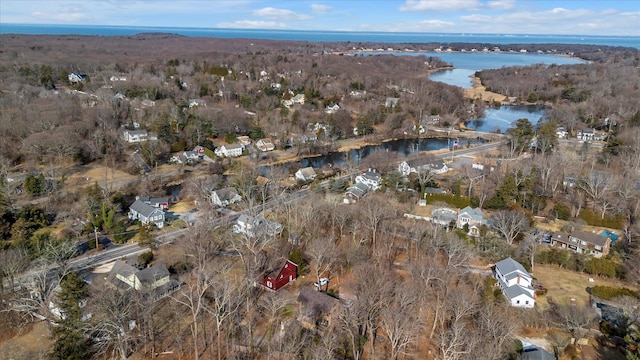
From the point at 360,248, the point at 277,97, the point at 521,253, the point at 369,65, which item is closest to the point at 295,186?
the point at 360,248

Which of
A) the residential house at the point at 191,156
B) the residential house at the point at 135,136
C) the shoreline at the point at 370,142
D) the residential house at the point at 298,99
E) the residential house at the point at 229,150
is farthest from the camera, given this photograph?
the residential house at the point at 298,99

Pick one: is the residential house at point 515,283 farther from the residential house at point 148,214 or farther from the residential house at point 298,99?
the residential house at point 298,99

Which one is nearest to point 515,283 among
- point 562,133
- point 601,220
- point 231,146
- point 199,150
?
point 601,220

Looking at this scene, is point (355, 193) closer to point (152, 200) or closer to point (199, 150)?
point (152, 200)

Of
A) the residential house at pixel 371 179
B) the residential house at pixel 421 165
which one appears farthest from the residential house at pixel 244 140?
the residential house at pixel 421 165

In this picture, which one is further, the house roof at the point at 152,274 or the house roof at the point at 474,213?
the house roof at the point at 474,213

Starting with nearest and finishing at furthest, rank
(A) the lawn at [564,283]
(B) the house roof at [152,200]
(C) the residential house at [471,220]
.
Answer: (A) the lawn at [564,283] < (C) the residential house at [471,220] < (B) the house roof at [152,200]
